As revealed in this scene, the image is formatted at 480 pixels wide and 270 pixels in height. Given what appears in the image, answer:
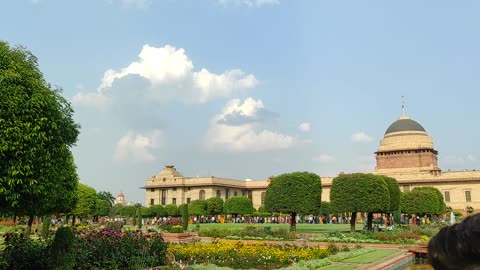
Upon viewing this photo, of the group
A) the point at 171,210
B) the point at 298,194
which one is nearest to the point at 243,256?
the point at 298,194

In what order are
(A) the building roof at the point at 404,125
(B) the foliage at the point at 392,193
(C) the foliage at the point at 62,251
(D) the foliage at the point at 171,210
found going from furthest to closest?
1. (A) the building roof at the point at 404,125
2. (D) the foliage at the point at 171,210
3. (B) the foliage at the point at 392,193
4. (C) the foliage at the point at 62,251

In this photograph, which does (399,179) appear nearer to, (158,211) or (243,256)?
(158,211)

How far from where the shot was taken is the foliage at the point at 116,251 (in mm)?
10039

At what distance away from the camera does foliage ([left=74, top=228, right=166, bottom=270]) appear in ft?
32.9

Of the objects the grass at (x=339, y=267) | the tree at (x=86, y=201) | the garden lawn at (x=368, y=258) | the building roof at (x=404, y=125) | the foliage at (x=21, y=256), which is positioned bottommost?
the garden lawn at (x=368, y=258)

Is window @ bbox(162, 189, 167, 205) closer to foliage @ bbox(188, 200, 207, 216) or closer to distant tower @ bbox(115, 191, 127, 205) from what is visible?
foliage @ bbox(188, 200, 207, 216)

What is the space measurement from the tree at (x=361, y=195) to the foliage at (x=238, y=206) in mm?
28285

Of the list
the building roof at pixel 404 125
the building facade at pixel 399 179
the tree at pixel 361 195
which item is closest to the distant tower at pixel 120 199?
the building facade at pixel 399 179

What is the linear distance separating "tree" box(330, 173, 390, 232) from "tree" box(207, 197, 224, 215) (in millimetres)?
31140

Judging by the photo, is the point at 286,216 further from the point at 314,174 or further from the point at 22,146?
the point at 22,146

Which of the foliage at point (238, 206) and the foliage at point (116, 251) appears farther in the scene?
the foliage at point (238, 206)

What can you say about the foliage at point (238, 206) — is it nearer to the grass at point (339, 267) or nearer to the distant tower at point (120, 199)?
the grass at point (339, 267)

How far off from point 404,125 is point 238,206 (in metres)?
29.6

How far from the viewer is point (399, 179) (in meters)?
62.1
